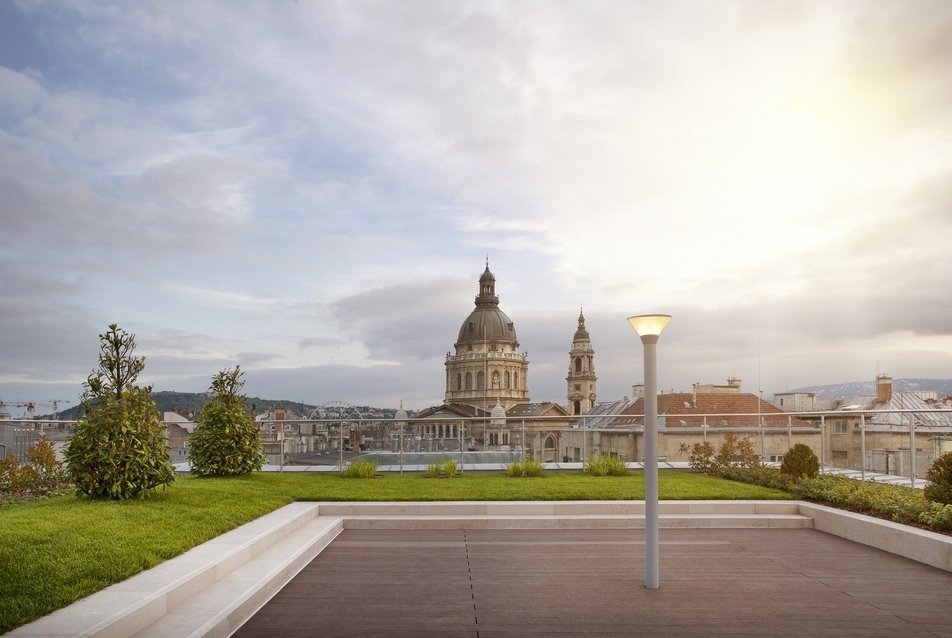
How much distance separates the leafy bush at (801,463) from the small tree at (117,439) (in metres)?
9.87

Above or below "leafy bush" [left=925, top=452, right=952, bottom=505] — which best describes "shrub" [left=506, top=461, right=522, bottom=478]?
below

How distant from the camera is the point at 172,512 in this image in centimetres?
815

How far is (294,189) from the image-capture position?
14.9 meters

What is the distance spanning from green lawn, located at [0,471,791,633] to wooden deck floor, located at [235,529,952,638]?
1291 millimetres

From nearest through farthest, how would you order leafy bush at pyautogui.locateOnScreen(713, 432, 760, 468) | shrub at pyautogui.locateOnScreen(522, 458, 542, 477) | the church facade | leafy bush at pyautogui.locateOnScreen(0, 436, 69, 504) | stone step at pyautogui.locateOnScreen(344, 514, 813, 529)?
1. stone step at pyautogui.locateOnScreen(344, 514, 813, 529)
2. leafy bush at pyautogui.locateOnScreen(0, 436, 69, 504)
3. shrub at pyautogui.locateOnScreen(522, 458, 542, 477)
4. leafy bush at pyautogui.locateOnScreen(713, 432, 760, 468)
5. the church facade

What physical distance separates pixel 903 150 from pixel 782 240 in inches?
104

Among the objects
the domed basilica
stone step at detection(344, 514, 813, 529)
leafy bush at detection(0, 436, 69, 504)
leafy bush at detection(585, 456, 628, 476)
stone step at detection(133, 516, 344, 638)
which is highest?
the domed basilica

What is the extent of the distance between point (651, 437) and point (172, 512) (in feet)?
17.8

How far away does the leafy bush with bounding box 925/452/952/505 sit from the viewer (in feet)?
27.8

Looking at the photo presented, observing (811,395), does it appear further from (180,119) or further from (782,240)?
(180,119)

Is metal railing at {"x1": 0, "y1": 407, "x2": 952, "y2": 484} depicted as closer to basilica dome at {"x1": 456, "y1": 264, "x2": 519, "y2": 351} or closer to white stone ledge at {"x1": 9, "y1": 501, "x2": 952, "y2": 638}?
white stone ledge at {"x1": 9, "y1": 501, "x2": 952, "y2": 638}

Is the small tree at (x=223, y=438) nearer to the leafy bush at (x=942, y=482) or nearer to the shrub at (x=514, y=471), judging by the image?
the shrub at (x=514, y=471)

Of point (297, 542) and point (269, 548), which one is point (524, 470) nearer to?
point (297, 542)

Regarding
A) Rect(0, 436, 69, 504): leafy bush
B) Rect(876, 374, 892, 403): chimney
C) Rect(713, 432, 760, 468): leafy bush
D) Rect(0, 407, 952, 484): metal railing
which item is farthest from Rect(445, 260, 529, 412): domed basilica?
Rect(0, 436, 69, 504): leafy bush
